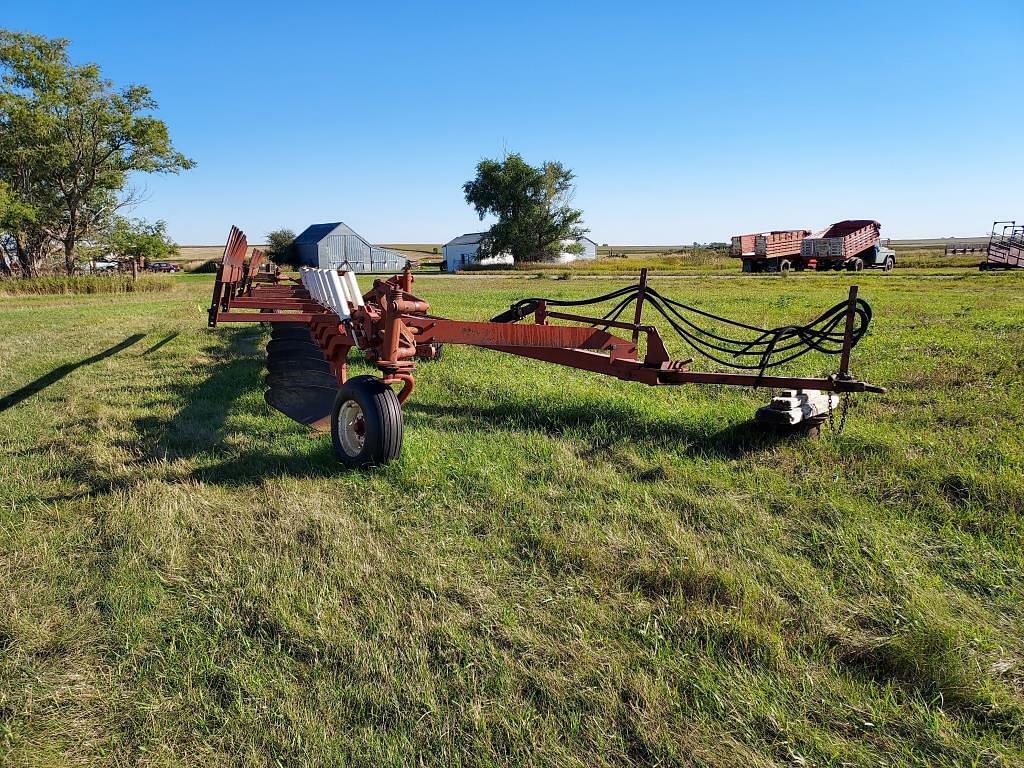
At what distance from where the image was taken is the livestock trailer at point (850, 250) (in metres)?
35.9

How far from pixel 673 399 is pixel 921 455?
7.73 ft

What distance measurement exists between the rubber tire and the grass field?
0.13m

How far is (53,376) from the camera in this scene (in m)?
8.65

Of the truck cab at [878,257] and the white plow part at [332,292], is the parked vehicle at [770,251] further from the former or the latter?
the white plow part at [332,292]

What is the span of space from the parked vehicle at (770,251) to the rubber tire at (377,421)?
35.6m

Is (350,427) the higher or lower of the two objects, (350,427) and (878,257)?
the lower

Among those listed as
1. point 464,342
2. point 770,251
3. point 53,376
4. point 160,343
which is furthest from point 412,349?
point 770,251

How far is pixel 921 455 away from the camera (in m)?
4.23

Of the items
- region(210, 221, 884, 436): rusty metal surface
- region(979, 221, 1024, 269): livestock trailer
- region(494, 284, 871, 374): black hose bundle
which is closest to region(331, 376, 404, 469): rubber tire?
region(210, 221, 884, 436): rusty metal surface

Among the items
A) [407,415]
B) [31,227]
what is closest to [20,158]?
[31,227]

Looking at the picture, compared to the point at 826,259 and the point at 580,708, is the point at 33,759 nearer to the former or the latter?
the point at 580,708

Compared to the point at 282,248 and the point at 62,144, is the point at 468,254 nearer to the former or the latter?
the point at 282,248

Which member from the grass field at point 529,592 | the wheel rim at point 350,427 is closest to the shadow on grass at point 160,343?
the grass field at point 529,592

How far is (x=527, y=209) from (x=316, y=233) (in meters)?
23.6
